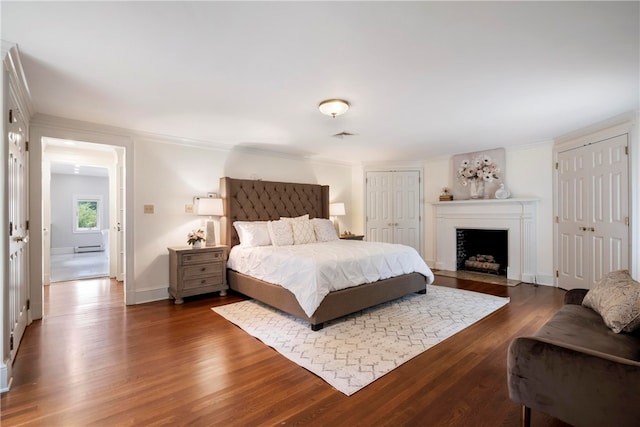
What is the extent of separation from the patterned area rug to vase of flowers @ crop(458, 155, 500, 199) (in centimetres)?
215

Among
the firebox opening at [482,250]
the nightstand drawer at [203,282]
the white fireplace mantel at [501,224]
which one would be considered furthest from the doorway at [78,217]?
the firebox opening at [482,250]

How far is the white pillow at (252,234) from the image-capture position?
Answer: 4.36 metres

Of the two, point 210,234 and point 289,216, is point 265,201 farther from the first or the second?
point 210,234

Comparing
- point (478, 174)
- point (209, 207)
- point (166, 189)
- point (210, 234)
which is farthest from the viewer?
point (478, 174)

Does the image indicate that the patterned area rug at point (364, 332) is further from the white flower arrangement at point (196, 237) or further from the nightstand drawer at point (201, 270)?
the white flower arrangement at point (196, 237)

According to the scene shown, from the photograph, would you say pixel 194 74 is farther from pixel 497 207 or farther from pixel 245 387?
pixel 497 207

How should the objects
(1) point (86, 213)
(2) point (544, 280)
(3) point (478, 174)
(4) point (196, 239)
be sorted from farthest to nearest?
(1) point (86, 213) → (3) point (478, 174) → (2) point (544, 280) → (4) point (196, 239)

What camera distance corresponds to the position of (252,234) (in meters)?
4.39

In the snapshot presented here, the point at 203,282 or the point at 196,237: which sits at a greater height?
the point at 196,237

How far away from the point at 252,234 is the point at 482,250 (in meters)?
4.59

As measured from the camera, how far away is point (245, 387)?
2.05 metres

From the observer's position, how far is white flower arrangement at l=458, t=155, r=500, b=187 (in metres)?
5.39

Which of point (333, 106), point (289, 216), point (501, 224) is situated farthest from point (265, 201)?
point (501, 224)

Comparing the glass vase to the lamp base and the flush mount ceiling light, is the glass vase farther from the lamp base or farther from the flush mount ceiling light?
the lamp base
